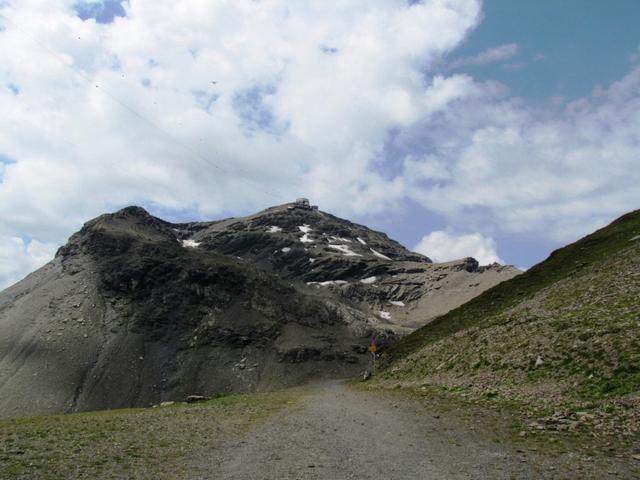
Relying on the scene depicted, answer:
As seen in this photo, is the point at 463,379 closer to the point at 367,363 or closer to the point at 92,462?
the point at 92,462

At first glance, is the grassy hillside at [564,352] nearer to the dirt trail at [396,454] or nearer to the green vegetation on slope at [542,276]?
the green vegetation on slope at [542,276]

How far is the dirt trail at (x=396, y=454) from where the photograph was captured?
13047 millimetres

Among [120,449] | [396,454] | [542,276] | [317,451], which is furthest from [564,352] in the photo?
[542,276]

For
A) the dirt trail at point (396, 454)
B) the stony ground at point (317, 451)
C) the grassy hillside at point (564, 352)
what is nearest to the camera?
the dirt trail at point (396, 454)

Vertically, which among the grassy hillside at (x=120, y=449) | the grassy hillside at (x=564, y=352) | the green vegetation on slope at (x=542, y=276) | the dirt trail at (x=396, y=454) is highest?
the green vegetation on slope at (x=542, y=276)

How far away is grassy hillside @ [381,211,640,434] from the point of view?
1864 cm

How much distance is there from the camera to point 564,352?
Answer: 2331 centimetres

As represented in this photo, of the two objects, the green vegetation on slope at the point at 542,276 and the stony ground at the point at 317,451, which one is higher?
the green vegetation on slope at the point at 542,276

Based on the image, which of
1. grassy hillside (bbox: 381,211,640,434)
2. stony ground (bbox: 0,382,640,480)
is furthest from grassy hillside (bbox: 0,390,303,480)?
grassy hillside (bbox: 381,211,640,434)

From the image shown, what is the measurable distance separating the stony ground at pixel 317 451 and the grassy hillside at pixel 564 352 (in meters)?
2.90

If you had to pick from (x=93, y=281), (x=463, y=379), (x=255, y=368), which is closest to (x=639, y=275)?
(x=463, y=379)

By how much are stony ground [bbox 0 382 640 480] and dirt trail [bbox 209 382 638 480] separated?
33mm

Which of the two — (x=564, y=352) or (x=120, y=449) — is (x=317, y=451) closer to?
(x=120, y=449)

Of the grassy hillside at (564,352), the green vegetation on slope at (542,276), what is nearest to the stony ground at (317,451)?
the grassy hillside at (564,352)
